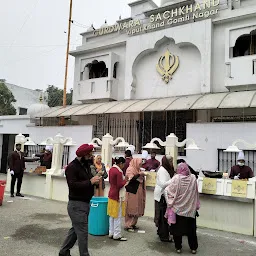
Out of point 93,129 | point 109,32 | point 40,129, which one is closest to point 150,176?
point 93,129

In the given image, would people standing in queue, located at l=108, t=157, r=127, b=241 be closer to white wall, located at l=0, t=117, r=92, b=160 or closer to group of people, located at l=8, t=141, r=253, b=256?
group of people, located at l=8, t=141, r=253, b=256

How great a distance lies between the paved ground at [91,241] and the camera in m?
4.99

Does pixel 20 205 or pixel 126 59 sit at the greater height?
pixel 126 59

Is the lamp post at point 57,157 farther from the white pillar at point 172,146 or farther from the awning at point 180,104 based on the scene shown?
the white pillar at point 172,146

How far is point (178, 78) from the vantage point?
537 inches

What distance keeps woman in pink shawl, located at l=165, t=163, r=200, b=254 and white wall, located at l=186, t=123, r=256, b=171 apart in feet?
19.5

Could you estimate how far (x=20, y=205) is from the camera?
8711 millimetres

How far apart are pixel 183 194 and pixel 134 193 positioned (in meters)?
1.34

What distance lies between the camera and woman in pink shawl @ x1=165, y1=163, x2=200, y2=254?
16.3ft

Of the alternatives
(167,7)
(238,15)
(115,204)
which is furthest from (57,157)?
(238,15)

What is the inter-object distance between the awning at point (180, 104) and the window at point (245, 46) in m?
2.46

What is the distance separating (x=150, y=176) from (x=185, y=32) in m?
8.21

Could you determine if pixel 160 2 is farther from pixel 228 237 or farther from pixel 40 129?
pixel 228 237

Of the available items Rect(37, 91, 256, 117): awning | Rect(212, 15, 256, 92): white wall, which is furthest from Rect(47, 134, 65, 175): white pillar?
Rect(212, 15, 256, 92): white wall
